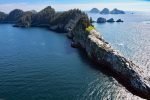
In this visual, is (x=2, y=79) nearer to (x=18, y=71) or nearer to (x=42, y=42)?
(x=18, y=71)

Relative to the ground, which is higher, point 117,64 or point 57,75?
point 117,64

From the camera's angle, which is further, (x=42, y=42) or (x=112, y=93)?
(x=42, y=42)

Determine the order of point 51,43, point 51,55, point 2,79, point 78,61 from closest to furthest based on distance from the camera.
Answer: point 2,79 → point 78,61 → point 51,55 → point 51,43

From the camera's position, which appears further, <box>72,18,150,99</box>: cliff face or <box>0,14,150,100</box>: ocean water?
<box>72,18,150,99</box>: cliff face

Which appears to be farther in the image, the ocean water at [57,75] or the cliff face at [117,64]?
the cliff face at [117,64]

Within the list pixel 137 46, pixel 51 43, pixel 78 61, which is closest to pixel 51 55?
pixel 78 61

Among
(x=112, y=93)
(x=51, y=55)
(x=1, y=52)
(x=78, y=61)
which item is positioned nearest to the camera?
(x=112, y=93)

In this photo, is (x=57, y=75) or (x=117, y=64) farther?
(x=117, y=64)
